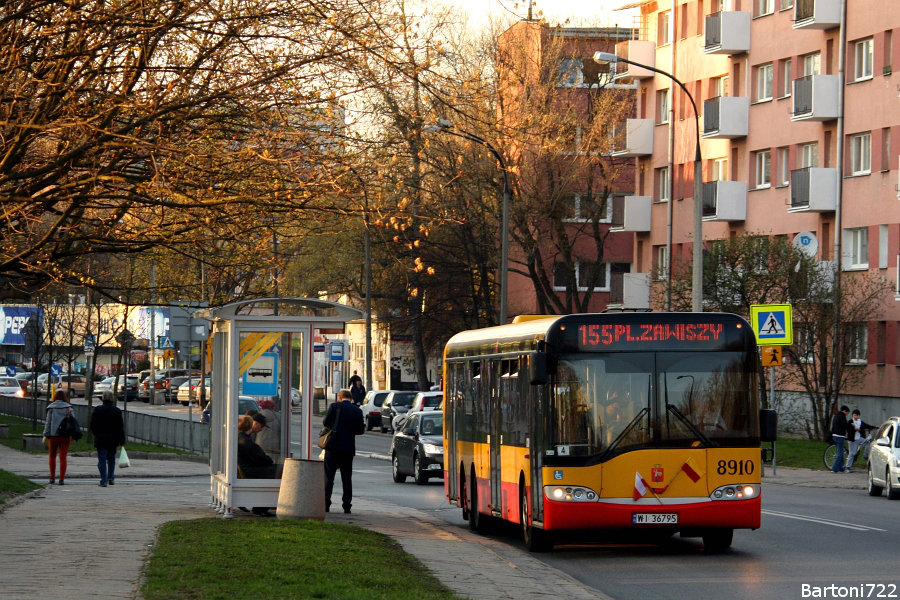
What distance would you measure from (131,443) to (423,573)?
31.0 meters

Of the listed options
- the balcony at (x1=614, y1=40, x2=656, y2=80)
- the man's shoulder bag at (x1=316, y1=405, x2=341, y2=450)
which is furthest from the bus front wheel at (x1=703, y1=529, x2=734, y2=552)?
the balcony at (x1=614, y1=40, x2=656, y2=80)

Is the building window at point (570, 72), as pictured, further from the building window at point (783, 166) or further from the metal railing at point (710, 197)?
the building window at point (783, 166)

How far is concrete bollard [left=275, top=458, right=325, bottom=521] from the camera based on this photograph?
17406 mm

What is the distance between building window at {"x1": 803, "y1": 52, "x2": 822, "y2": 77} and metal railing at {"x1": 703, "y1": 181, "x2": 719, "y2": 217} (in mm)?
5775

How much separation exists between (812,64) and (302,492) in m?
38.0

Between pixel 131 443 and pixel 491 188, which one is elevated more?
pixel 491 188

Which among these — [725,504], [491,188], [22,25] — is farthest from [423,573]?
[491,188]

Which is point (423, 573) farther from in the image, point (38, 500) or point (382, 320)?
point (382, 320)

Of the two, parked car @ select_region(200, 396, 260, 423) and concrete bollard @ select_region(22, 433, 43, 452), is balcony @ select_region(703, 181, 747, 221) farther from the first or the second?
parked car @ select_region(200, 396, 260, 423)

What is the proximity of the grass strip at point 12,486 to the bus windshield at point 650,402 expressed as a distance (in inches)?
355

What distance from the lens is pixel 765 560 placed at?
15336 millimetres

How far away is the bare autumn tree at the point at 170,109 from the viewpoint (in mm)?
14883

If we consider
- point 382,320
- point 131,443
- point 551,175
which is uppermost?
point 551,175

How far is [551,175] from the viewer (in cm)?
5119
